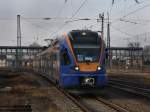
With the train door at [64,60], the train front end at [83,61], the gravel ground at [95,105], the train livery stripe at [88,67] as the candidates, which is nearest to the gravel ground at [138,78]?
the train door at [64,60]

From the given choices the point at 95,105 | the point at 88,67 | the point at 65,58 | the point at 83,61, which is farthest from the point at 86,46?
the point at 95,105

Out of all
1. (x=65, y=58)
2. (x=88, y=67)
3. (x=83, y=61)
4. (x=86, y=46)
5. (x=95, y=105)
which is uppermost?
(x=86, y=46)

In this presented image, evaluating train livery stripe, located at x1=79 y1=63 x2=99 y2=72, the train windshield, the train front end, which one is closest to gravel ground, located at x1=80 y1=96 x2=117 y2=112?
the train front end

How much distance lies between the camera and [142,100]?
20.0 m

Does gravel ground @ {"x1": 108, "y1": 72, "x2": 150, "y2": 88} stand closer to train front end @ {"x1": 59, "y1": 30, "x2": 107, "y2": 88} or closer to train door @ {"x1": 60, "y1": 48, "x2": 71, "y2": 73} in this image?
train door @ {"x1": 60, "y1": 48, "x2": 71, "y2": 73}

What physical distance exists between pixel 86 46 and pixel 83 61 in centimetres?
93

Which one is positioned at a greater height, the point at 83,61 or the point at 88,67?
the point at 83,61

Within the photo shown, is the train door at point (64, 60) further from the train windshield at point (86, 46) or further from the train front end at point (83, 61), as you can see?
the train windshield at point (86, 46)

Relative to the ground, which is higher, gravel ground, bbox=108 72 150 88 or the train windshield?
the train windshield

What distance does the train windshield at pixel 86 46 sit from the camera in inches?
814

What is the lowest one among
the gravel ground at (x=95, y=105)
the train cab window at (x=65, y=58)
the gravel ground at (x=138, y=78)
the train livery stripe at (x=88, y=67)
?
the gravel ground at (x=95, y=105)

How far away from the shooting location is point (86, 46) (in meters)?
21.0

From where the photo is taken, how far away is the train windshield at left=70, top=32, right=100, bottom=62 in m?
20.7

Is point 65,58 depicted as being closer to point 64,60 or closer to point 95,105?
point 64,60
